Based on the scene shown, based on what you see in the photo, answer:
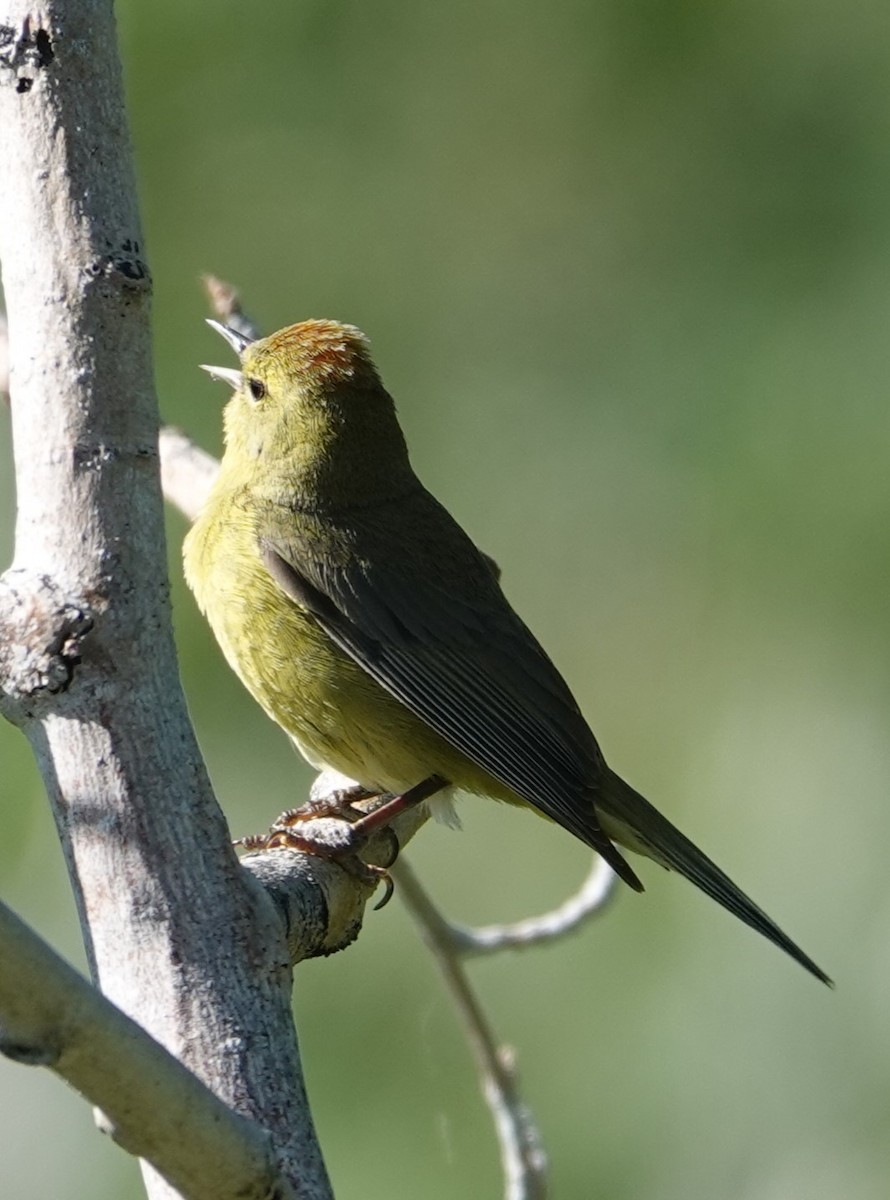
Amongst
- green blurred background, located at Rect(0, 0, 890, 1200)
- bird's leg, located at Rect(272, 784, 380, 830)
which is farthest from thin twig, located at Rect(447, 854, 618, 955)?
green blurred background, located at Rect(0, 0, 890, 1200)

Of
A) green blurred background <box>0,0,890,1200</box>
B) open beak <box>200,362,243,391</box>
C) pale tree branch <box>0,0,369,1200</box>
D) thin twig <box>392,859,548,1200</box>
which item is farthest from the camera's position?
green blurred background <box>0,0,890,1200</box>

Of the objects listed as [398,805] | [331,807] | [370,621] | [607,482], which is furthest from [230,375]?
[607,482]

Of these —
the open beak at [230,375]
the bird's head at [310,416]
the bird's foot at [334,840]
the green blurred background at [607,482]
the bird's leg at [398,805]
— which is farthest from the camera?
the green blurred background at [607,482]

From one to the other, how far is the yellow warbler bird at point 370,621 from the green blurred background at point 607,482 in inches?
63.6

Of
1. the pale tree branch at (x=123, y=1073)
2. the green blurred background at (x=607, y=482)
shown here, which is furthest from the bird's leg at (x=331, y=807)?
the pale tree branch at (x=123, y=1073)

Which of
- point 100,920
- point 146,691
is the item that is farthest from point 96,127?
point 100,920

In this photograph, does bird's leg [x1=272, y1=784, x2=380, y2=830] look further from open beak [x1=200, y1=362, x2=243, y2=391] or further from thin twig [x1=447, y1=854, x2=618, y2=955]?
open beak [x1=200, y1=362, x2=243, y2=391]

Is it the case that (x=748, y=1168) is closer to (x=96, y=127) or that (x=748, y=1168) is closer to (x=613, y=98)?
(x=96, y=127)

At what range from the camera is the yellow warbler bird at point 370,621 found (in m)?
4.05

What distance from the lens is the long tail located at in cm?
406

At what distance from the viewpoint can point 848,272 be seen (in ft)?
23.1

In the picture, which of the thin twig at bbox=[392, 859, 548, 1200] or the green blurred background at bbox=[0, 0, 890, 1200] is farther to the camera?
the green blurred background at bbox=[0, 0, 890, 1200]

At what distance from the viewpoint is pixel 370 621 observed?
4.18 metres

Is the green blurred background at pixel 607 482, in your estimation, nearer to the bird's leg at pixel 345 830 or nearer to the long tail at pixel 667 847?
the long tail at pixel 667 847
